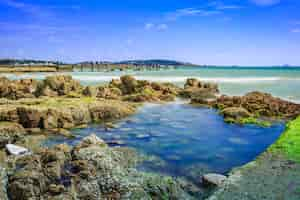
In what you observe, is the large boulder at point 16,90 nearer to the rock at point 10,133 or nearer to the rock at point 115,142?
the rock at point 10,133

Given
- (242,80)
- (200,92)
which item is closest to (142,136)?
(200,92)

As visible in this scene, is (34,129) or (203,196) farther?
(34,129)

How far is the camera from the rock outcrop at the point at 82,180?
27.2 ft

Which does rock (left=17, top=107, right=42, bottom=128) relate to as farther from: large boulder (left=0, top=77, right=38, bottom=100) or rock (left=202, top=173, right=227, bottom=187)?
rock (left=202, top=173, right=227, bottom=187)

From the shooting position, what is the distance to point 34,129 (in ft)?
52.9

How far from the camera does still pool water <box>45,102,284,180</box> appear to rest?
37.3 ft

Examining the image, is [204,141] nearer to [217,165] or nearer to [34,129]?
[217,165]

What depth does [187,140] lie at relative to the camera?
584 inches

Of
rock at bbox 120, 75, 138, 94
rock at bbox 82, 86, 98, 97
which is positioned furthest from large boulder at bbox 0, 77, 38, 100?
rock at bbox 120, 75, 138, 94

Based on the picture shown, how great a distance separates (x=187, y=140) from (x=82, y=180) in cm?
723

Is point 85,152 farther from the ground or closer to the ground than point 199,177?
farther from the ground

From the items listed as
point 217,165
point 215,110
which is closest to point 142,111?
point 215,110

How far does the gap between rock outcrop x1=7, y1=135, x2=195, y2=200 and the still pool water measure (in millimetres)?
1610

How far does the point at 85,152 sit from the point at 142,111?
13.3 metres
